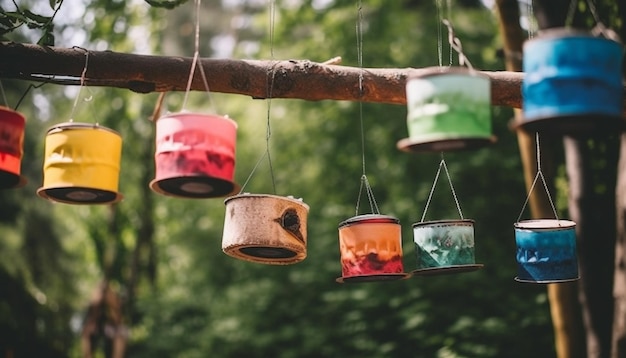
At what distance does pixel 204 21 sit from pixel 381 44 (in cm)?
614

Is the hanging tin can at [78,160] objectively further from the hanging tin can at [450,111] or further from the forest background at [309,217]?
the forest background at [309,217]

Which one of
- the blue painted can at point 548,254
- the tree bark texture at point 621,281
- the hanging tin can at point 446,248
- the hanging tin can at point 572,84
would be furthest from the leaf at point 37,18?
the tree bark texture at point 621,281

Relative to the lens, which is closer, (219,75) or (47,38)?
(219,75)

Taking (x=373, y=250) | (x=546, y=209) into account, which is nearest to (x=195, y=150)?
(x=373, y=250)

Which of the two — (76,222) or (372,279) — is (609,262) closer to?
(372,279)

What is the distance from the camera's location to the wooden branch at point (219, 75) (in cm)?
383

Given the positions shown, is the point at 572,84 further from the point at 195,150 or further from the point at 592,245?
the point at 592,245

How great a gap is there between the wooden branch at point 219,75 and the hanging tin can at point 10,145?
0.29 meters

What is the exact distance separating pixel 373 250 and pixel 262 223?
642 millimetres

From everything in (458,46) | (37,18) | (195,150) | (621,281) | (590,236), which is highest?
(37,18)

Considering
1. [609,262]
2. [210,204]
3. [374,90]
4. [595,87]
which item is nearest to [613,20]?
[609,262]

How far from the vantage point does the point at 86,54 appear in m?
3.84

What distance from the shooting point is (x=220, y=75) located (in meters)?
3.97

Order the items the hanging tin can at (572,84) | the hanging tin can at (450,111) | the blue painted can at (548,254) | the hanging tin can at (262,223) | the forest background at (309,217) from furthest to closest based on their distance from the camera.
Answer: the forest background at (309,217)
the blue painted can at (548,254)
the hanging tin can at (262,223)
the hanging tin can at (450,111)
the hanging tin can at (572,84)
